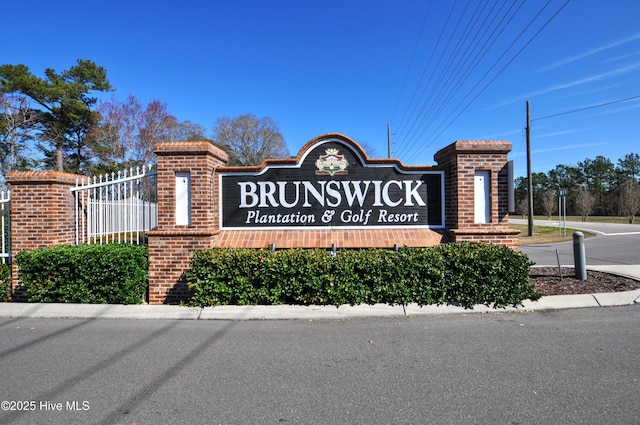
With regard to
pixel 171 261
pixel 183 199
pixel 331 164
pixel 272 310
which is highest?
pixel 331 164

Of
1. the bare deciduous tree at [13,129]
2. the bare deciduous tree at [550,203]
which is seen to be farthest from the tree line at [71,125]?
the bare deciduous tree at [550,203]

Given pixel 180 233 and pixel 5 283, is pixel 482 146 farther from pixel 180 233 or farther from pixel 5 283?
pixel 5 283

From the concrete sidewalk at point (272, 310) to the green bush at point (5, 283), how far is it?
54 centimetres

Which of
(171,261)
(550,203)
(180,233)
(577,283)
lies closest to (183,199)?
(180,233)

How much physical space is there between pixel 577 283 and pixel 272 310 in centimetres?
595

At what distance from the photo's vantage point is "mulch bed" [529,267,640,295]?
6254 mm

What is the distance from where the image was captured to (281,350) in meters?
3.99

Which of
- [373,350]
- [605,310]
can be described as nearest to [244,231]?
[373,350]

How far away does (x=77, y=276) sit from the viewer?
5840mm

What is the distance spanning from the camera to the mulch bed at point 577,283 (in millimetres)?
6254

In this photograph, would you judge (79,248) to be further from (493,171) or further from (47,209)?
(493,171)

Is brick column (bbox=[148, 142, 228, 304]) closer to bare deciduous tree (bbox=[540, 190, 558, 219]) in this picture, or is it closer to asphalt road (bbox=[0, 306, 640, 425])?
asphalt road (bbox=[0, 306, 640, 425])

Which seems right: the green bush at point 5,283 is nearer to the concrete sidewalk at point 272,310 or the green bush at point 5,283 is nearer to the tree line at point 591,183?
the concrete sidewalk at point 272,310

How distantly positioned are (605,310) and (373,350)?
4.15m
